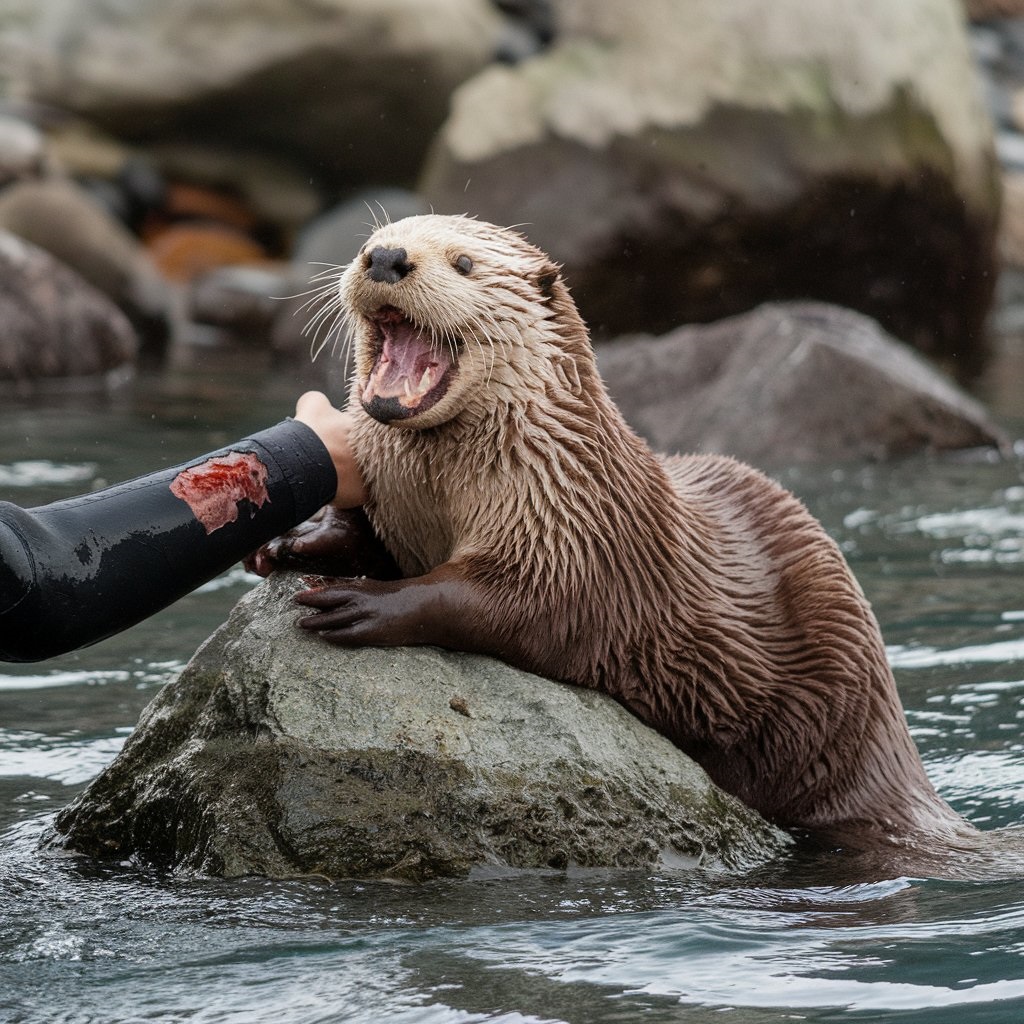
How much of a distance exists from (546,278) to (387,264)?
48cm

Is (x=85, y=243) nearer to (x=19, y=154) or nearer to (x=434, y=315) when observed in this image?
(x=19, y=154)

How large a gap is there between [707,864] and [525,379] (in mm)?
1193

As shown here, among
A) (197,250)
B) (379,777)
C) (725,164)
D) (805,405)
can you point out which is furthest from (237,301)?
(379,777)

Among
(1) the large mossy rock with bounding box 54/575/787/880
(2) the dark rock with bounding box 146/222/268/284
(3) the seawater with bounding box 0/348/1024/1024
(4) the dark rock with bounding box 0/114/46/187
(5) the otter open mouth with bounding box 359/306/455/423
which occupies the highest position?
(4) the dark rock with bounding box 0/114/46/187

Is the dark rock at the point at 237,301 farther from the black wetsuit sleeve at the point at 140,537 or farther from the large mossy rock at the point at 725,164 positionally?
the black wetsuit sleeve at the point at 140,537

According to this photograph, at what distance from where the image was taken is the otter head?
3.81 m

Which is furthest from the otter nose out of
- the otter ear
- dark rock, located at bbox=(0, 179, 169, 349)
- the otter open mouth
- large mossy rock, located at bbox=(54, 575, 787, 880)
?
dark rock, located at bbox=(0, 179, 169, 349)

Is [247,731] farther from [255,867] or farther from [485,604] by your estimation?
[485,604]

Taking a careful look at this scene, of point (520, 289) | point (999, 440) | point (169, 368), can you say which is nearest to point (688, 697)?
point (520, 289)

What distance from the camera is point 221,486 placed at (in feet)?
12.2

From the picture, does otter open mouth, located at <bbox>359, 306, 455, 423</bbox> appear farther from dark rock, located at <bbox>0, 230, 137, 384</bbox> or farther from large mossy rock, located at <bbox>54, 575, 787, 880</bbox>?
dark rock, located at <bbox>0, 230, 137, 384</bbox>

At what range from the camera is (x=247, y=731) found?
364 cm

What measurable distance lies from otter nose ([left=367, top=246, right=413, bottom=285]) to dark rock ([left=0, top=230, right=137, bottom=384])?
27.7 feet

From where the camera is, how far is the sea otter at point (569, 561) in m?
3.84
